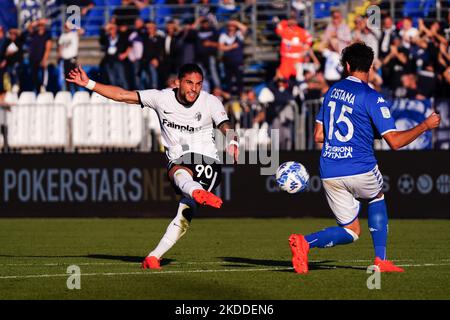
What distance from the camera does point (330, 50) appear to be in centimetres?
2486

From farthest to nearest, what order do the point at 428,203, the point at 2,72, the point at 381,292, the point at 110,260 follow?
the point at 2,72 → the point at 428,203 → the point at 110,260 → the point at 381,292

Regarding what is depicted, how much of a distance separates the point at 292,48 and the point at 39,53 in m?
6.10

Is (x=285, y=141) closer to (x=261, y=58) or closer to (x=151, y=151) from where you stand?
(x=151, y=151)

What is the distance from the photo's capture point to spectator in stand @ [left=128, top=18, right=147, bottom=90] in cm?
2591

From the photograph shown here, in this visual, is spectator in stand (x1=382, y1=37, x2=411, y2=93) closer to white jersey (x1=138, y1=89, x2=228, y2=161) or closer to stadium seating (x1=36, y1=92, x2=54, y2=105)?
stadium seating (x1=36, y1=92, x2=54, y2=105)

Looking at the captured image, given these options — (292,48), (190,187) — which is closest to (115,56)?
(292,48)

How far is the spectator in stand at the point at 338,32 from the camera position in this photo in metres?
24.8

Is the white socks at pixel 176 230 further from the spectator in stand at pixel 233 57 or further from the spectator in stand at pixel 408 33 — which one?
the spectator in stand at pixel 233 57

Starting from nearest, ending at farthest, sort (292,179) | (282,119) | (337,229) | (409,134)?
1. (409,134)
2. (337,229)
3. (292,179)
4. (282,119)

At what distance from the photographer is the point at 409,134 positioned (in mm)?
11047

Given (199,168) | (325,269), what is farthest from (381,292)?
(199,168)

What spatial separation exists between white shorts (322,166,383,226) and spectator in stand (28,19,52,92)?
16164mm

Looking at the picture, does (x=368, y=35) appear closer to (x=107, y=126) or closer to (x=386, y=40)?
(x=386, y=40)
